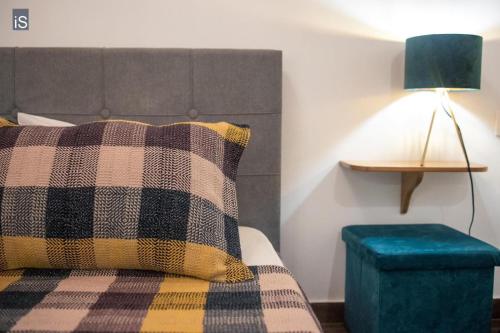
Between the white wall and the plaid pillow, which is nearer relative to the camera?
the plaid pillow

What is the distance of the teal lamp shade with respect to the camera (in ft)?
5.34

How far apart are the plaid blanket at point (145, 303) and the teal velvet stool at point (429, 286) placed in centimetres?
53

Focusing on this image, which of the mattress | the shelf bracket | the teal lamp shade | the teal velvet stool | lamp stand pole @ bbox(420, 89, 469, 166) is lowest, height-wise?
the teal velvet stool

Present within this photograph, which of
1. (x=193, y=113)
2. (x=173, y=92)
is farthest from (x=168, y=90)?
(x=193, y=113)

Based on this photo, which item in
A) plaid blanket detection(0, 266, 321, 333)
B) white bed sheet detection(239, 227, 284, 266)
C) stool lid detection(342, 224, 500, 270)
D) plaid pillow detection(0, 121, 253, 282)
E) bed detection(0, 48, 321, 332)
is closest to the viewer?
plaid blanket detection(0, 266, 321, 333)

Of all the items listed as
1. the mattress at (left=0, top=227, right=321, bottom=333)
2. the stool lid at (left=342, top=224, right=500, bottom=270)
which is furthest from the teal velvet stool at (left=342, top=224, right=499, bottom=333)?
the mattress at (left=0, top=227, right=321, bottom=333)

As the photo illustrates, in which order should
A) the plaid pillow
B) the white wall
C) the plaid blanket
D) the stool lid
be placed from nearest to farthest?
1. the plaid blanket
2. the plaid pillow
3. the stool lid
4. the white wall

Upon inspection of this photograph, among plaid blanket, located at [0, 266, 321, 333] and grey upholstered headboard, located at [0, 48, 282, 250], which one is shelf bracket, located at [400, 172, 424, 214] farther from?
plaid blanket, located at [0, 266, 321, 333]

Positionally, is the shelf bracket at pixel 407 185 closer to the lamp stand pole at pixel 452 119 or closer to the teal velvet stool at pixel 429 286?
the lamp stand pole at pixel 452 119

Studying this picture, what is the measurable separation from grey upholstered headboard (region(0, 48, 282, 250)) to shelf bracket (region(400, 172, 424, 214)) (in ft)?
1.91

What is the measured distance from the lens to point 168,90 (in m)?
1.65

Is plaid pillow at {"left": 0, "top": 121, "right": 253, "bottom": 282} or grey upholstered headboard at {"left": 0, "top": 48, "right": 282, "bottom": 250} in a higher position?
grey upholstered headboard at {"left": 0, "top": 48, "right": 282, "bottom": 250}

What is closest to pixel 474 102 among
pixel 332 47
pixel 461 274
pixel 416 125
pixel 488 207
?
pixel 416 125

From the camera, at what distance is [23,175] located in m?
1.12
